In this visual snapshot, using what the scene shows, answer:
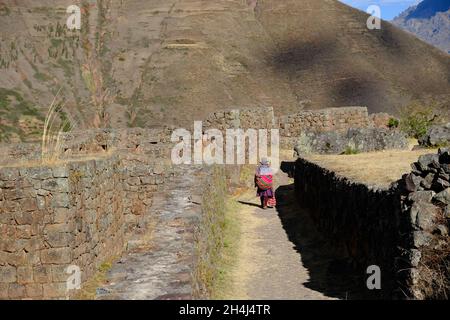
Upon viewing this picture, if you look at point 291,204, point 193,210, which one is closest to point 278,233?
point 291,204

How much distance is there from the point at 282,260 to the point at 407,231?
4130 millimetres

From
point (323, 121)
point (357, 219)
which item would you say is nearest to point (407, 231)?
point (357, 219)

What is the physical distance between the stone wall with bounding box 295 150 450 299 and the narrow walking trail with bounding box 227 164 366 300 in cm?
49

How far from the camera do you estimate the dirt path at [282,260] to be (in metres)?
8.55

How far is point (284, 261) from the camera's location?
10.3m

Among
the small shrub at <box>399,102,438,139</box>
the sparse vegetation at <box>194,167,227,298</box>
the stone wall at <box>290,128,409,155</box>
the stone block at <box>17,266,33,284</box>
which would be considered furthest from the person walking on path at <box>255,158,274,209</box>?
the small shrub at <box>399,102,438,139</box>

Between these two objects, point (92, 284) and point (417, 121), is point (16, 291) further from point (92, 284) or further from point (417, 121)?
point (417, 121)

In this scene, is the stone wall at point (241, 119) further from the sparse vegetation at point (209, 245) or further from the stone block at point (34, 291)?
the stone block at point (34, 291)

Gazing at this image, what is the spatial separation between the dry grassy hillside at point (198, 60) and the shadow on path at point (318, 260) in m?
40.2

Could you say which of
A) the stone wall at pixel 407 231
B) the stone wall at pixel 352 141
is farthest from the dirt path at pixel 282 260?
the stone wall at pixel 352 141

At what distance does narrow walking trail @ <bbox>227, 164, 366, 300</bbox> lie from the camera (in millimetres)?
8526

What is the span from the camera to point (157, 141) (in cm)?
2145

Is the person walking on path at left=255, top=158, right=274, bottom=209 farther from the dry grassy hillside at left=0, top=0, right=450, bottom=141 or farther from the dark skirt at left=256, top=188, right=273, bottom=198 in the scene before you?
the dry grassy hillside at left=0, top=0, right=450, bottom=141

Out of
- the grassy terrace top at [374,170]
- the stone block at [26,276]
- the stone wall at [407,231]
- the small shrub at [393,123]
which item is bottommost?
the stone block at [26,276]
